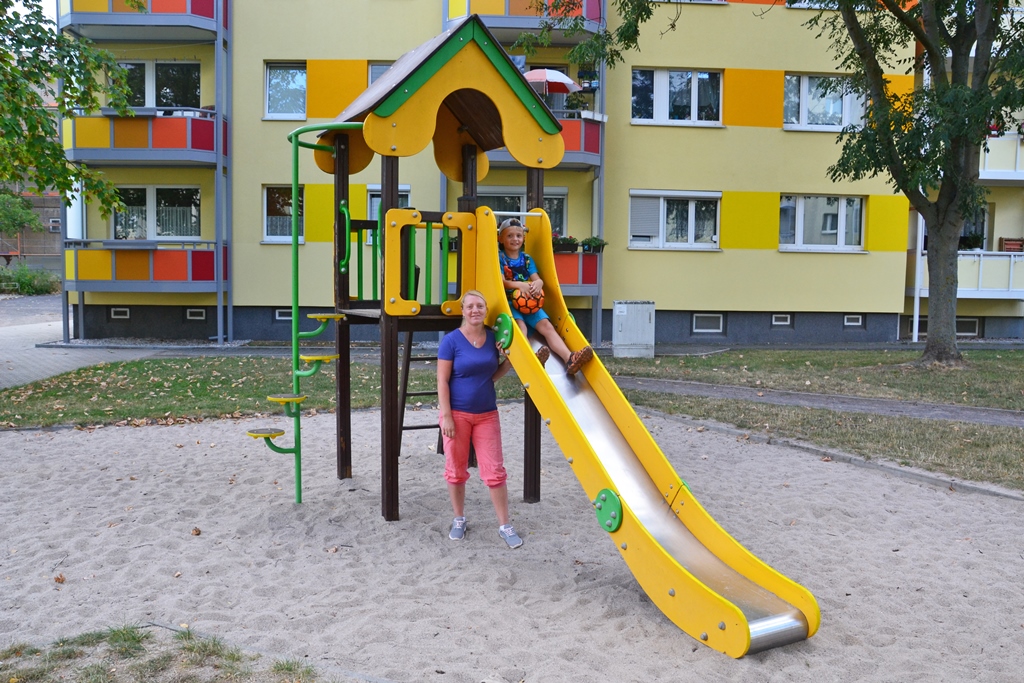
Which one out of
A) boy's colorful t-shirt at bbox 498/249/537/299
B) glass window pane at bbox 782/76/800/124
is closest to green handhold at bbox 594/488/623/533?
boy's colorful t-shirt at bbox 498/249/537/299

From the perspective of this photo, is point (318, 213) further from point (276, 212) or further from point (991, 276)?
point (991, 276)

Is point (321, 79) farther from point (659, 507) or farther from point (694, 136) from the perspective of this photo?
point (659, 507)

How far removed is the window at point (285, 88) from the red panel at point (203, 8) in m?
1.67

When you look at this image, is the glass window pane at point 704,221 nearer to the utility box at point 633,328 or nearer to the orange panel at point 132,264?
the utility box at point 633,328

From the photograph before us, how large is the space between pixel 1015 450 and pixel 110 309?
18238 mm

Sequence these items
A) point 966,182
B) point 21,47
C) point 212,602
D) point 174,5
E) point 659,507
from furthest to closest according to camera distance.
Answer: point 174,5 → point 966,182 → point 21,47 → point 659,507 → point 212,602

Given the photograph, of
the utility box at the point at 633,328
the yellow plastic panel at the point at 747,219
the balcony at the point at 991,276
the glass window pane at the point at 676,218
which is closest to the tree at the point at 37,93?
the utility box at the point at 633,328

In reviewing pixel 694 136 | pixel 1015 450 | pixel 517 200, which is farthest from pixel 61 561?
pixel 694 136

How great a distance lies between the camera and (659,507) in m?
4.73

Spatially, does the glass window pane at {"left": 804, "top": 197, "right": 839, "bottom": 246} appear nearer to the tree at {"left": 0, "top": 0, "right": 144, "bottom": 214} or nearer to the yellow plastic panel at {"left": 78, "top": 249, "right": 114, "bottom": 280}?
the tree at {"left": 0, "top": 0, "right": 144, "bottom": 214}

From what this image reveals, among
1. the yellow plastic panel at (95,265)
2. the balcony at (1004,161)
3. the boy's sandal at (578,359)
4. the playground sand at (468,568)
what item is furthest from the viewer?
the balcony at (1004,161)

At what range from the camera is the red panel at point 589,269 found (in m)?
18.3

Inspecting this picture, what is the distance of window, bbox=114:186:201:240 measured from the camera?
19.5 metres

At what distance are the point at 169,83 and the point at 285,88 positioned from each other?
2.72 metres
